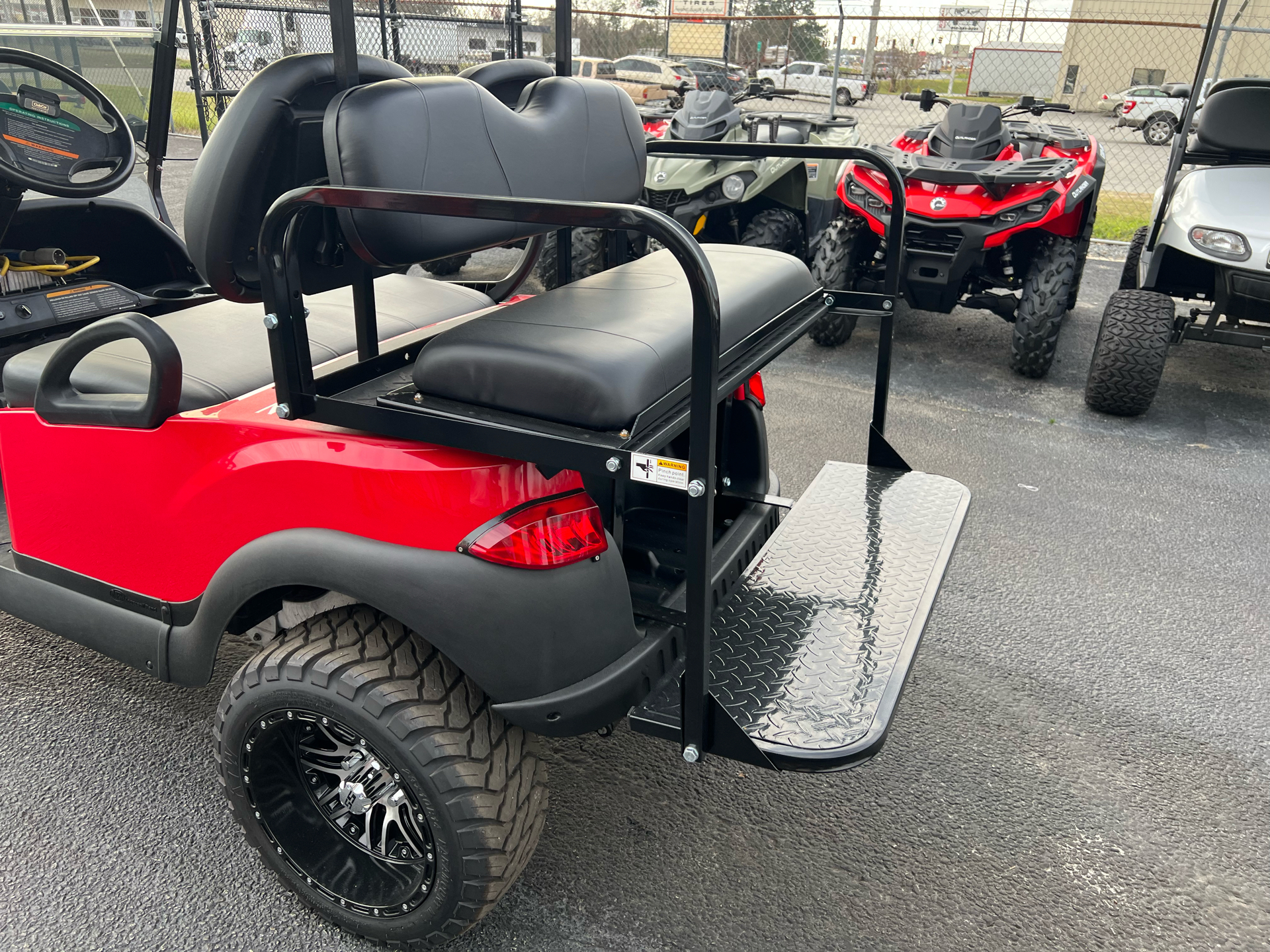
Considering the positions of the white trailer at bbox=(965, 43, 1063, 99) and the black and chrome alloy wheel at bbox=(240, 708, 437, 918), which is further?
the white trailer at bbox=(965, 43, 1063, 99)

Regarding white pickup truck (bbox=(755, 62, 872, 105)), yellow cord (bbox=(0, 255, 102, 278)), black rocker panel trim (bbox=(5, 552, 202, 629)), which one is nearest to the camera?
black rocker panel trim (bbox=(5, 552, 202, 629))

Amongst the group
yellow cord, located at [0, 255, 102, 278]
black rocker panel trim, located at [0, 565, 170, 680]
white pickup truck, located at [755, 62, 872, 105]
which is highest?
yellow cord, located at [0, 255, 102, 278]

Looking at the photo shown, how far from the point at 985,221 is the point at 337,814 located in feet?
14.3

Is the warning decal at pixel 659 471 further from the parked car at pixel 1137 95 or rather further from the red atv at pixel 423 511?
the parked car at pixel 1137 95

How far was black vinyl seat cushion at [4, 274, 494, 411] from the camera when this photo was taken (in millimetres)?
2008

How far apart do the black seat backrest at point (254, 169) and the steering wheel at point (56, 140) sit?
1067mm

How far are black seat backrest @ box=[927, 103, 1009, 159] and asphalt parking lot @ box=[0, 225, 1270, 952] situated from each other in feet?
9.27

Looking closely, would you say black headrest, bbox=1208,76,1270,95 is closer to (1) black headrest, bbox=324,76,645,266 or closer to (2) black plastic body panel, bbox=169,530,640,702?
A: (1) black headrest, bbox=324,76,645,266

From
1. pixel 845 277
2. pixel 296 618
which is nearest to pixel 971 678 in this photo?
pixel 296 618

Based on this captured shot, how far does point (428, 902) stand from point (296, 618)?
0.61 metres

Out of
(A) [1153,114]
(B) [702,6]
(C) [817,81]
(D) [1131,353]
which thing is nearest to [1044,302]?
(D) [1131,353]

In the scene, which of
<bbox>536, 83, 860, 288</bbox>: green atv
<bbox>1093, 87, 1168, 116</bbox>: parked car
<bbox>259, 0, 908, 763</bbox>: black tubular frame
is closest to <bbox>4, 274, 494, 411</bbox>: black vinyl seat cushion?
<bbox>259, 0, 908, 763</bbox>: black tubular frame

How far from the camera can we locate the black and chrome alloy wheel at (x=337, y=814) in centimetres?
178

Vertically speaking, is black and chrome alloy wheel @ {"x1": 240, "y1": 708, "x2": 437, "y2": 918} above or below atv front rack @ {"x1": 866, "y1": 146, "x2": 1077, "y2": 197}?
below
